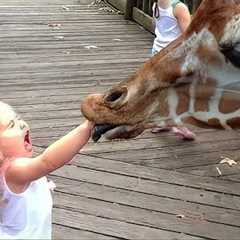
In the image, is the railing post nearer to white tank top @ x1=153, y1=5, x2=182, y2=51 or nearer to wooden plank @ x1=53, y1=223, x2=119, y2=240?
white tank top @ x1=153, y1=5, x2=182, y2=51

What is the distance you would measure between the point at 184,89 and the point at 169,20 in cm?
261

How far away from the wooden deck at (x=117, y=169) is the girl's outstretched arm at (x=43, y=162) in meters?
1.13

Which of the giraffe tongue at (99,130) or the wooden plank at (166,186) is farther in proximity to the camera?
the wooden plank at (166,186)

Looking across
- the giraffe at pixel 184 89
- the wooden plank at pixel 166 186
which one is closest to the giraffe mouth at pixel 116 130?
the giraffe at pixel 184 89

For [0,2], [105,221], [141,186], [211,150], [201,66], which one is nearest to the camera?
[201,66]

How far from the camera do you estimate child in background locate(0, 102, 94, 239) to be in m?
2.39

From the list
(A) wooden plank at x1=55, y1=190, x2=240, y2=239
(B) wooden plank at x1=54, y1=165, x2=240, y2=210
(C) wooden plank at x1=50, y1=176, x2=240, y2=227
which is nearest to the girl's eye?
(A) wooden plank at x1=55, y1=190, x2=240, y2=239

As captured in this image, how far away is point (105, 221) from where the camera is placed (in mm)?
3613

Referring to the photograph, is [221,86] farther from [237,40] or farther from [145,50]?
[145,50]

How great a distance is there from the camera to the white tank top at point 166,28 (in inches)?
198

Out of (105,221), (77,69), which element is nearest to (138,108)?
(105,221)

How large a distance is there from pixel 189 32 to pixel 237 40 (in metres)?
0.28

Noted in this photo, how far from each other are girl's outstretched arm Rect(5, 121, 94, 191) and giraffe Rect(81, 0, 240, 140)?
118 mm

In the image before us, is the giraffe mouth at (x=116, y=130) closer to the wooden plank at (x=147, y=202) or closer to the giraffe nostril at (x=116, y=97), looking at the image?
the giraffe nostril at (x=116, y=97)
